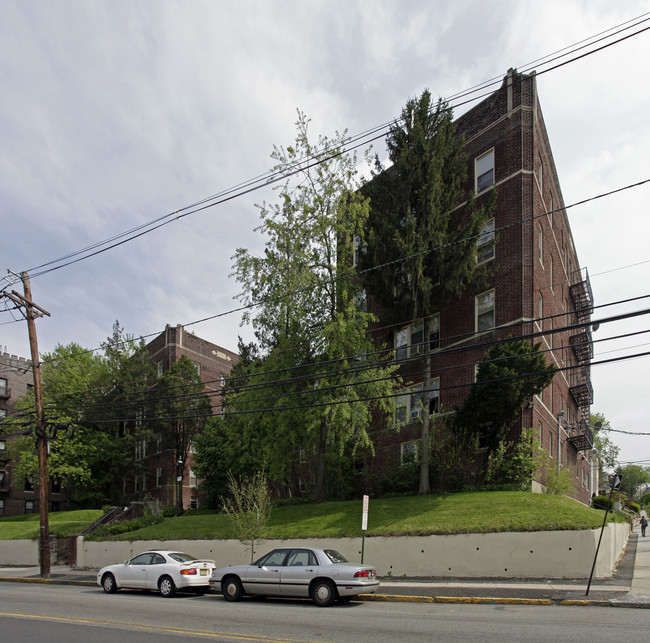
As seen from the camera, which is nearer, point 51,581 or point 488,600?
point 488,600

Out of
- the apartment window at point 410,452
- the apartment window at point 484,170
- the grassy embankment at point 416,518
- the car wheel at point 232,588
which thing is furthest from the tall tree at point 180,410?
the car wheel at point 232,588

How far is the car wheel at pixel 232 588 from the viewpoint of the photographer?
1572 centimetres

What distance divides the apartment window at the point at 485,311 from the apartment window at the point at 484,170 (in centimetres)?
526

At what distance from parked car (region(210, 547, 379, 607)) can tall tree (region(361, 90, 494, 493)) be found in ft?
36.7

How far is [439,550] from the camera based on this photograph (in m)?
19.3

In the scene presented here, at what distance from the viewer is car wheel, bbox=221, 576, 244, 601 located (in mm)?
15719

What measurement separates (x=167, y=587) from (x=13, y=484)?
48771 mm

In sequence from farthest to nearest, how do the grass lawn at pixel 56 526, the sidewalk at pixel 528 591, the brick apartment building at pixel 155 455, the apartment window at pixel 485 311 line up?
the brick apartment building at pixel 155 455 < the grass lawn at pixel 56 526 < the apartment window at pixel 485 311 < the sidewalk at pixel 528 591

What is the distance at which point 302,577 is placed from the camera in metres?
14.8

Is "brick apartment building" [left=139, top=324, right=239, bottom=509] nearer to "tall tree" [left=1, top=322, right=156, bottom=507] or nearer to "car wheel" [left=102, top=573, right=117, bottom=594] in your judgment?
"tall tree" [left=1, top=322, right=156, bottom=507]

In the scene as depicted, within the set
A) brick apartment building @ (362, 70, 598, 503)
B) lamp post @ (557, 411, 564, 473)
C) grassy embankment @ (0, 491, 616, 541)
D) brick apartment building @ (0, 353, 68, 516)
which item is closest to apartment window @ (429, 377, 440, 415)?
brick apartment building @ (362, 70, 598, 503)

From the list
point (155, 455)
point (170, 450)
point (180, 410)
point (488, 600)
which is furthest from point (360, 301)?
point (155, 455)

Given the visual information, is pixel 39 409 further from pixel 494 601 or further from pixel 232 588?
pixel 494 601

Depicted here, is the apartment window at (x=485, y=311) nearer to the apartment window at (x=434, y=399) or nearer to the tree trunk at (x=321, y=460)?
the apartment window at (x=434, y=399)
